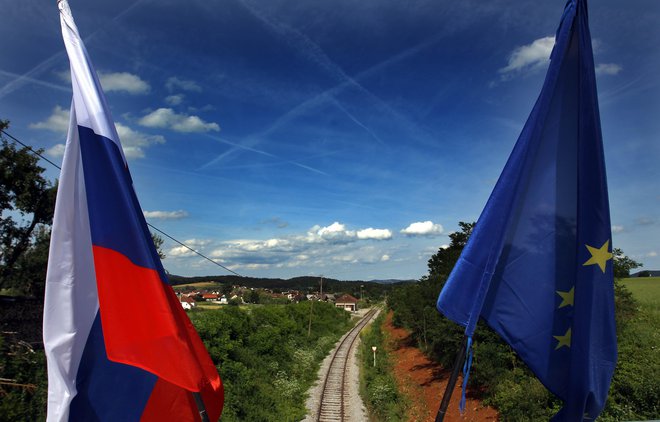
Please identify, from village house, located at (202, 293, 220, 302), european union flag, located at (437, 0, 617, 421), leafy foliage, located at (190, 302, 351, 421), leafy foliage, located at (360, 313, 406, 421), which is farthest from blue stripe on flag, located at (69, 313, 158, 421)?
village house, located at (202, 293, 220, 302)

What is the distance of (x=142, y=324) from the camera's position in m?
2.59

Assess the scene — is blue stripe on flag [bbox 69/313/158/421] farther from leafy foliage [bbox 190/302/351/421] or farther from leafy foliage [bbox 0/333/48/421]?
leafy foliage [bbox 190/302/351/421]

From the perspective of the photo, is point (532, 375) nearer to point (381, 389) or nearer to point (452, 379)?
point (381, 389)

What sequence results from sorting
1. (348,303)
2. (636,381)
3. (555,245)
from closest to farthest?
(555,245) → (636,381) → (348,303)

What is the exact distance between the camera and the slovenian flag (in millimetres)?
2580

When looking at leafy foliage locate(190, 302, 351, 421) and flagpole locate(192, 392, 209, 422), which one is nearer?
flagpole locate(192, 392, 209, 422)

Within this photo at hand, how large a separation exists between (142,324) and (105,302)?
266mm

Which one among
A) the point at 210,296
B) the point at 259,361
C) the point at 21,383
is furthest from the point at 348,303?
the point at 21,383

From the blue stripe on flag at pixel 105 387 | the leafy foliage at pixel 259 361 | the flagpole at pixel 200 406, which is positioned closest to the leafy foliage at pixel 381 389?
the leafy foliage at pixel 259 361

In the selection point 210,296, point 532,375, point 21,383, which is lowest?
point 532,375

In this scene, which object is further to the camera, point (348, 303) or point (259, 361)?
point (348, 303)

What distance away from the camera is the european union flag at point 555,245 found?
8.79ft

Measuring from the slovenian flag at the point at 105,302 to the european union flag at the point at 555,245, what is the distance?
72.7 inches

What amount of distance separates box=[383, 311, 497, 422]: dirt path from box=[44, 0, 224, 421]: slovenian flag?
16492 millimetres
